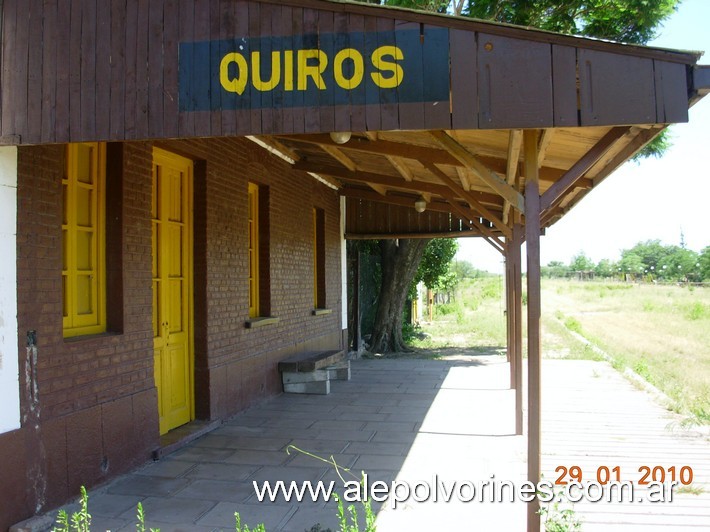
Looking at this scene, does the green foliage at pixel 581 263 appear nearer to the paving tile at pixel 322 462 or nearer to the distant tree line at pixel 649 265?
the distant tree line at pixel 649 265

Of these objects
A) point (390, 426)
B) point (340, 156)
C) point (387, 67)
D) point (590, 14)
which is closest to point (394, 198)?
point (340, 156)

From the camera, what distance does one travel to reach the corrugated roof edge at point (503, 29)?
11.9 feet

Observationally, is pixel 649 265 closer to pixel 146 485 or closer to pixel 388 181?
pixel 388 181

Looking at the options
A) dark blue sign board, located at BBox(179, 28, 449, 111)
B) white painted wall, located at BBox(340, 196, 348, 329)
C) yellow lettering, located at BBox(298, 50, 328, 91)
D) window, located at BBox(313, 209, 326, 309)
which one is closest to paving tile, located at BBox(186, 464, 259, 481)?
dark blue sign board, located at BBox(179, 28, 449, 111)

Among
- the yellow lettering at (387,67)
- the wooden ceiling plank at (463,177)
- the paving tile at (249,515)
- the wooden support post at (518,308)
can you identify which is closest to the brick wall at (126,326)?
the paving tile at (249,515)

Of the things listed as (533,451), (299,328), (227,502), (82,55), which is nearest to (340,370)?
(299,328)

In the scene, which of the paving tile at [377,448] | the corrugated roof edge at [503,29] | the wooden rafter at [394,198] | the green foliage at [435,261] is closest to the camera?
the corrugated roof edge at [503,29]

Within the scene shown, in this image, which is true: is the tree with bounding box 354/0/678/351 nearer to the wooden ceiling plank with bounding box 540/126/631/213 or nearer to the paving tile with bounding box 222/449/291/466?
the wooden ceiling plank with bounding box 540/126/631/213

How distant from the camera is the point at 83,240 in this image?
522cm

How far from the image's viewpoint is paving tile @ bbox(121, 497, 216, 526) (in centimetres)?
448

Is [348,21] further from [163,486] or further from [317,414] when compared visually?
[317,414]

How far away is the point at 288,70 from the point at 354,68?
1.34 feet

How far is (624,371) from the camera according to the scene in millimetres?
11453

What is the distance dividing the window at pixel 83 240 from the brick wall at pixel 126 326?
10cm
